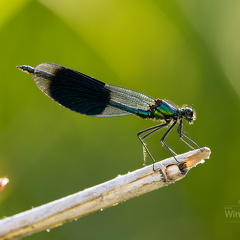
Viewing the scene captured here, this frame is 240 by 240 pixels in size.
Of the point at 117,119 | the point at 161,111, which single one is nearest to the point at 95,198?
the point at 161,111

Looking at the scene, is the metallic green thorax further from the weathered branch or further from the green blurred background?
the weathered branch

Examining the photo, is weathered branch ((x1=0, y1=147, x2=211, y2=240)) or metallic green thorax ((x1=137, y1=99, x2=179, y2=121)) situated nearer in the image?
weathered branch ((x1=0, y1=147, x2=211, y2=240))

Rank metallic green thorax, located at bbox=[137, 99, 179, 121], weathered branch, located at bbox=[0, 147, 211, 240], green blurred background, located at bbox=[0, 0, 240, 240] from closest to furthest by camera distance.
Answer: weathered branch, located at bbox=[0, 147, 211, 240] → metallic green thorax, located at bbox=[137, 99, 179, 121] → green blurred background, located at bbox=[0, 0, 240, 240]

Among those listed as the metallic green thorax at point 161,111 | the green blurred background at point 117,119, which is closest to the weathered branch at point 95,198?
the metallic green thorax at point 161,111

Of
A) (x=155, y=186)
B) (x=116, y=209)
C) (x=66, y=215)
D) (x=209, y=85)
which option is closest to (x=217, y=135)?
(x=209, y=85)

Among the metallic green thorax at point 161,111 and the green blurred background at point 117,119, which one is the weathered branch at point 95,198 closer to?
the metallic green thorax at point 161,111

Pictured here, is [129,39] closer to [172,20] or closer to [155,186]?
[172,20]

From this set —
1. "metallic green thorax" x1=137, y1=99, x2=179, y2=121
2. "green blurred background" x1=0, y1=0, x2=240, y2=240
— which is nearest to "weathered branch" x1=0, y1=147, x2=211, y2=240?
"metallic green thorax" x1=137, y1=99, x2=179, y2=121
